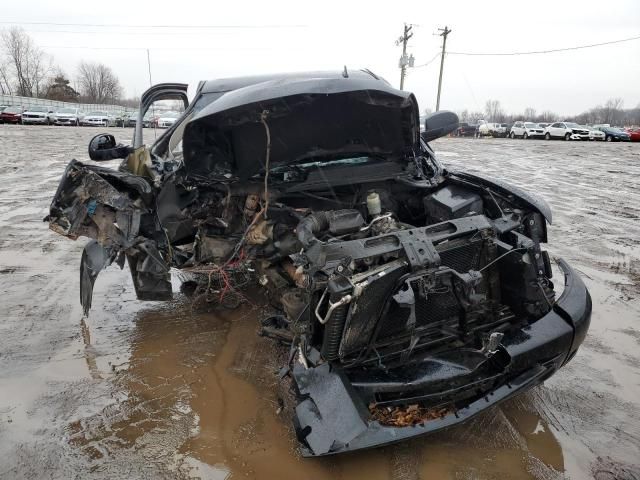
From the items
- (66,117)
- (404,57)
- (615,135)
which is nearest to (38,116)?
(66,117)

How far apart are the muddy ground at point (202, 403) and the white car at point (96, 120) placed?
32.9m

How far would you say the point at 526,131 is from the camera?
33.5 meters

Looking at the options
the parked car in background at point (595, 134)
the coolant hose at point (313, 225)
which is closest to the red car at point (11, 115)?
the coolant hose at point (313, 225)

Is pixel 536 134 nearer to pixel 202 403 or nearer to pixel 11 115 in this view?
pixel 202 403

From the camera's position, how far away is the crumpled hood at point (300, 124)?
2922mm

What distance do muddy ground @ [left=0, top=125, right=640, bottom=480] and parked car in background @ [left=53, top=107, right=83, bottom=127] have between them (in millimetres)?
32619

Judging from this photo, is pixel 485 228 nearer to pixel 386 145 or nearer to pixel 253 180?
pixel 386 145

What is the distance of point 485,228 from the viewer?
2752 millimetres

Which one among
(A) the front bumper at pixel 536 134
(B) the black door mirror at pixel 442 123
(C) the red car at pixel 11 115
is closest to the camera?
(B) the black door mirror at pixel 442 123

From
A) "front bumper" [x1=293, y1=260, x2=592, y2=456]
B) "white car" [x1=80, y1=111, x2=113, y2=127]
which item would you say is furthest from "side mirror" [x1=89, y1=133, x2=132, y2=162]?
"white car" [x1=80, y1=111, x2=113, y2=127]

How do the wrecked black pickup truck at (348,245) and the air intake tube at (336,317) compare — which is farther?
the wrecked black pickup truck at (348,245)

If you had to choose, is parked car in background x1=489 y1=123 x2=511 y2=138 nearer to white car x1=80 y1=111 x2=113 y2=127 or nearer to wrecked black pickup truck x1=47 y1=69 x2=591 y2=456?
white car x1=80 y1=111 x2=113 y2=127

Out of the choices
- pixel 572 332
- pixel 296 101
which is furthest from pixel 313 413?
pixel 296 101

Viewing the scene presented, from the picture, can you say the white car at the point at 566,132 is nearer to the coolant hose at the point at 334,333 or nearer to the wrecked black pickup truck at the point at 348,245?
the wrecked black pickup truck at the point at 348,245
